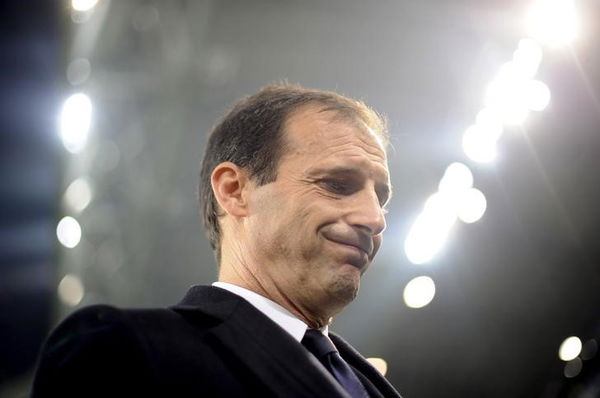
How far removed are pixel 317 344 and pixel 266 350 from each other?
195mm

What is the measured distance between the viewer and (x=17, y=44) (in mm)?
2963

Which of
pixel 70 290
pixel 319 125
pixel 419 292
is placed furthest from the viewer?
pixel 419 292

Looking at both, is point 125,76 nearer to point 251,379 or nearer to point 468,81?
point 468,81

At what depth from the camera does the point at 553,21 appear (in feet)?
12.2

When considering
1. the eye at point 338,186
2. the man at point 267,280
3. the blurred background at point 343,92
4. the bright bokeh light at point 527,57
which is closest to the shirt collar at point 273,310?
the man at point 267,280

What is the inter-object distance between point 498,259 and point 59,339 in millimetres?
4537

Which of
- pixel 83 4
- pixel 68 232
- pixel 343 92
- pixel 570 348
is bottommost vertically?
pixel 570 348

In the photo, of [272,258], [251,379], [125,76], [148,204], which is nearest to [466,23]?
[125,76]

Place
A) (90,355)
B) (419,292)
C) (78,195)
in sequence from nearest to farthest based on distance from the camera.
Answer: (90,355) < (78,195) < (419,292)

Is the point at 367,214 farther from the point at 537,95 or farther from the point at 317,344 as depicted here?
the point at 537,95

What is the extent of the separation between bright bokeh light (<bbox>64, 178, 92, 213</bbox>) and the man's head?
283cm

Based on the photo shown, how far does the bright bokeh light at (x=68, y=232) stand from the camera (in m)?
4.21

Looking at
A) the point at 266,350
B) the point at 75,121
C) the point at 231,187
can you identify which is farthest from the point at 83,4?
the point at 266,350

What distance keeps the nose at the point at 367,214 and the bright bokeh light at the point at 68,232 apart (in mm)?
3208
